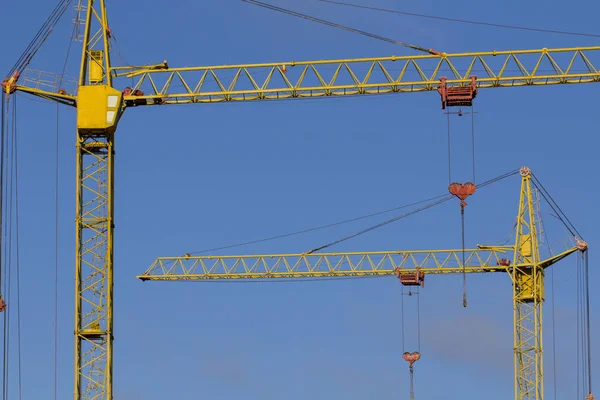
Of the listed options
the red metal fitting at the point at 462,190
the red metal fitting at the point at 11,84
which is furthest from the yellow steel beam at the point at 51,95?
the red metal fitting at the point at 462,190

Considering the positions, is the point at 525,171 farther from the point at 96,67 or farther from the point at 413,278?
the point at 96,67

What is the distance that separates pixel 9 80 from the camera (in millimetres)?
127000

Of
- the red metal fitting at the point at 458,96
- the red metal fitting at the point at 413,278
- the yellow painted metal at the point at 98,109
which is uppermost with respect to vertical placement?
the red metal fitting at the point at 458,96

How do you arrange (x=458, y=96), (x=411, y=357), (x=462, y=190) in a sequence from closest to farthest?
1. (x=458, y=96)
2. (x=462, y=190)
3. (x=411, y=357)

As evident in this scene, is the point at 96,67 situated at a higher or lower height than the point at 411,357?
higher

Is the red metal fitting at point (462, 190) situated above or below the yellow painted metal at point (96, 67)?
below

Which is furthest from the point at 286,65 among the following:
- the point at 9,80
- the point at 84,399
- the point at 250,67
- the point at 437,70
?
the point at 84,399

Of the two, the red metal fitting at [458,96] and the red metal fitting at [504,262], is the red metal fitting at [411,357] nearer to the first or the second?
the red metal fitting at [504,262]

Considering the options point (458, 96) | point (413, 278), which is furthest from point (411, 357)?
point (458, 96)

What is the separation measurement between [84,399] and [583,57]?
4328cm

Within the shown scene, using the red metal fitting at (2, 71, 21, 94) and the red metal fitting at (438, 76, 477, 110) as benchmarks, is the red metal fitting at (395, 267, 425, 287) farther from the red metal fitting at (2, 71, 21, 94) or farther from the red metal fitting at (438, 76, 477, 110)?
the red metal fitting at (2, 71, 21, 94)

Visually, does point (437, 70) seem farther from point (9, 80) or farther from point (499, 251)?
point (499, 251)

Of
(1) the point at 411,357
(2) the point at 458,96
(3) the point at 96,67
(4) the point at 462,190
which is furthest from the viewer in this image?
(1) the point at 411,357


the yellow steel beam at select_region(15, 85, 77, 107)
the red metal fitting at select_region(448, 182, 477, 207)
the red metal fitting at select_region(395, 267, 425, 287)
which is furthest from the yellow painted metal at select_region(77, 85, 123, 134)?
the red metal fitting at select_region(395, 267, 425, 287)
